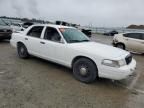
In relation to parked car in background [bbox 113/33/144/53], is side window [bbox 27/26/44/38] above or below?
above

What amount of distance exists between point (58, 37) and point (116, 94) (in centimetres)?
266

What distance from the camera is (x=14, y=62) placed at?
6809 mm

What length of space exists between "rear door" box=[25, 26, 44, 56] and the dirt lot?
2.36ft

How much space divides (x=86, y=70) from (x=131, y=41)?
7.66m

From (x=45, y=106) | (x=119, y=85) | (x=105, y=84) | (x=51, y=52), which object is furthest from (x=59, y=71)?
(x=45, y=106)

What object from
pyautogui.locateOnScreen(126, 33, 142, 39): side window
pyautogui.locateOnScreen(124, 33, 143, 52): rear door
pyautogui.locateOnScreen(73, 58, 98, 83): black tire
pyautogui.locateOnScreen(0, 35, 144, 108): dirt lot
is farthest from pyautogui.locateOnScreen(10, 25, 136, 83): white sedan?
pyautogui.locateOnScreen(126, 33, 142, 39): side window

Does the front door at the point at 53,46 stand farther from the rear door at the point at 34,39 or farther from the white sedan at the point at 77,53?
the rear door at the point at 34,39

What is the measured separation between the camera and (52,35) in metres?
6.21

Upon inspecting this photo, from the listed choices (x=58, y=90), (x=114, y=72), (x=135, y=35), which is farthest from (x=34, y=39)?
(x=135, y=35)

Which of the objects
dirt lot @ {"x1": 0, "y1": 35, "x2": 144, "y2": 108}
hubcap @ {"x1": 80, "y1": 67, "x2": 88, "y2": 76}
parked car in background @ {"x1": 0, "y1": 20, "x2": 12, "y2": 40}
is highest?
parked car in background @ {"x1": 0, "y1": 20, "x2": 12, "y2": 40}

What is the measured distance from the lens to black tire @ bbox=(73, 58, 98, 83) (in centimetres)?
490

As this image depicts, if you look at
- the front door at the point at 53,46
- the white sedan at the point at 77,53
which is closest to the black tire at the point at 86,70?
the white sedan at the point at 77,53

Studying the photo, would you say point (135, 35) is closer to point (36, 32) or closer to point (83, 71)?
point (36, 32)

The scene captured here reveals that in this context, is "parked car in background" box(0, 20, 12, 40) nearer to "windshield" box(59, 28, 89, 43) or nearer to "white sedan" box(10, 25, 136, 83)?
"white sedan" box(10, 25, 136, 83)
